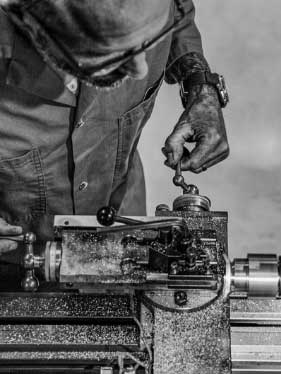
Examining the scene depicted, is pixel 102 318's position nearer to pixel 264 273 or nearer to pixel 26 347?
pixel 26 347

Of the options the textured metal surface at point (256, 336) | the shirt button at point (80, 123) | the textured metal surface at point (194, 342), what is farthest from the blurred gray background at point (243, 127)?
the textured metal surface at point (194, 342)

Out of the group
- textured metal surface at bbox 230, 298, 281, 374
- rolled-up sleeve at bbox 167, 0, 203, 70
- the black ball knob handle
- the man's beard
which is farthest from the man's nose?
rolled-up sleeve at bbox 167, 0, 203, 70

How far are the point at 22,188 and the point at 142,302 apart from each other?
0.61 metres

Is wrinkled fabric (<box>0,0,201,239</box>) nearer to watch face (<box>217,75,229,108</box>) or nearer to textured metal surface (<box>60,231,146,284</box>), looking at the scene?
watch face (<box>217,75,229,108</box>)

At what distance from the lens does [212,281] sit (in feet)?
3.02

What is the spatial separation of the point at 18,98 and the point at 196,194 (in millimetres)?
512

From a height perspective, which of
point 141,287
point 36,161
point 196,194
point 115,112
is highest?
point 115,112

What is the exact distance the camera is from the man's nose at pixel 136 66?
85 centimetres

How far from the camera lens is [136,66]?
0.87 metres

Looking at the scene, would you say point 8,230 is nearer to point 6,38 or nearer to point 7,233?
point 7,233

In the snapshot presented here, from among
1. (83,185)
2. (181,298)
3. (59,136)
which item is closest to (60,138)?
(59,136)

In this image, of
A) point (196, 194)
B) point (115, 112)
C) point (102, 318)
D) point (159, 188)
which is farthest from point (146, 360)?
point (159, 188)

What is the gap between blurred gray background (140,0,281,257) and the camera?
8.47ft

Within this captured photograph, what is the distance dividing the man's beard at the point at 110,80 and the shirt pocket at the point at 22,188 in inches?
22.0
